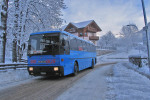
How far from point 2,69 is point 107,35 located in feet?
234

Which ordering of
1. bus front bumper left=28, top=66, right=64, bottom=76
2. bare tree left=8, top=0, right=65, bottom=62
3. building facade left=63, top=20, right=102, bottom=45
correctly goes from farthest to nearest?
building facade left=63, top=20, right=102, bottom=45
bare tree left=8, top=0, right=65, bottom=62
bus front bumper left=28, top=66, right=64, bottom=76

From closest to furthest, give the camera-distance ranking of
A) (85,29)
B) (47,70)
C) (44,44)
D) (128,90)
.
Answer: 1. (128,90)
2. (47,70)
3. (44,44)
4. (85,29)

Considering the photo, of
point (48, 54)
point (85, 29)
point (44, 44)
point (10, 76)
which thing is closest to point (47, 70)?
point (48, 54)

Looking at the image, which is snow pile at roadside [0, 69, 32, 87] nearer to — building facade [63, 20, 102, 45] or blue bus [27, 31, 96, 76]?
blue bus [27, 31, 96, 76]

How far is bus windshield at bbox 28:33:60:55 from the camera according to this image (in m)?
7.33

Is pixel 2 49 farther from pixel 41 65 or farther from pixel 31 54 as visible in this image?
pixel 41 65

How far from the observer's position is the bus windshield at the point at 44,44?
7.33 m

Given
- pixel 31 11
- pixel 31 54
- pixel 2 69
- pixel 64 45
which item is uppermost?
pixel 31 11

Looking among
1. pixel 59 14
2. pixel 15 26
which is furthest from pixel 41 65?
pixel 59 14

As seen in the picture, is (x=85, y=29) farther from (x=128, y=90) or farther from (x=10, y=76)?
(x=128, y=90)

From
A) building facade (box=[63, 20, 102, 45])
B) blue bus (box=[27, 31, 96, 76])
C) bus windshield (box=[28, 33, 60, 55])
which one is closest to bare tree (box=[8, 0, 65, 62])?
bus windshield (box=[28, 33, 60, 55])

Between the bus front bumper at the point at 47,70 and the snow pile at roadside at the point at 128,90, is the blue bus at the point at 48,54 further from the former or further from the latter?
the snow pile at roadside at the point at 128,90

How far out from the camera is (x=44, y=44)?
751cm

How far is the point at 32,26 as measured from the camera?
1345 cm
